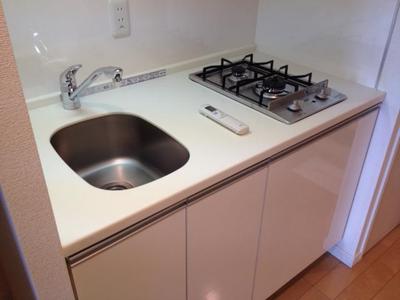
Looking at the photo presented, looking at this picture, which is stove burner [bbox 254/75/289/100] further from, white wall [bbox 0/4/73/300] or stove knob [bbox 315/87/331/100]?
white wall [bbox 0/4/73/300]

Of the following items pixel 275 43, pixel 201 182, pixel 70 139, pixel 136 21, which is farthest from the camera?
pixel 275 43

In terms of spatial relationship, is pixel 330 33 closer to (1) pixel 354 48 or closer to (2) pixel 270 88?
(1) pixel 354 48

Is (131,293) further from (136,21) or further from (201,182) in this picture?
(136,21)

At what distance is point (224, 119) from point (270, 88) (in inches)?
11.2

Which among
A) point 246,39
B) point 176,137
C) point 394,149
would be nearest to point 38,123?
point 176,137

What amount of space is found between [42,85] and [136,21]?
1.33ft

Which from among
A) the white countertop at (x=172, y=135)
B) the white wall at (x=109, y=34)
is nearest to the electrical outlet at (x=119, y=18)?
the white wall at (x=109, y=34)

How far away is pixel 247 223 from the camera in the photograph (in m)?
1.21

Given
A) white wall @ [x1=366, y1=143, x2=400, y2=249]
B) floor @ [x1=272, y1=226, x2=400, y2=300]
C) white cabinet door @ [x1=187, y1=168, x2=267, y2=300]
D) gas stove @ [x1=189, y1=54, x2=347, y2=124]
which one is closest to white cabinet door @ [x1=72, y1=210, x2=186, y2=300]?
white cabinet door @ [x1=187, y1=168, x2=267, y2=300]

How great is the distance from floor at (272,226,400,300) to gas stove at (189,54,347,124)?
0.92 m

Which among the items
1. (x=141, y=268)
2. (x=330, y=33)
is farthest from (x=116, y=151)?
(x=330, y=33)

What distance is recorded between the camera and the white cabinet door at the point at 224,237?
1.06 meters

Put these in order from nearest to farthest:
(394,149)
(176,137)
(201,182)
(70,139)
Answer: (201,182), (176,137), (70,139), (394,149)

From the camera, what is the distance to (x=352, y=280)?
1.83m
